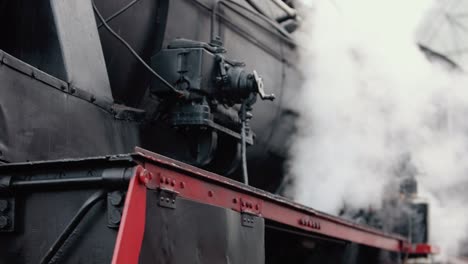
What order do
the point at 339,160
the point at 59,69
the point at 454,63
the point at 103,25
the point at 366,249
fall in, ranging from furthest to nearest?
the point at 454,63, the point at 339,160, the point at 366,249, the point at 103,25, the point at 59,69

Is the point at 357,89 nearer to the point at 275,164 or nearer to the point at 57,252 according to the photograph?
the point at 275,164

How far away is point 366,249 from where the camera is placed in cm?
448

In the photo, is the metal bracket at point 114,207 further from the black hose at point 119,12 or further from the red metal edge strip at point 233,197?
the black hose at point 119,12

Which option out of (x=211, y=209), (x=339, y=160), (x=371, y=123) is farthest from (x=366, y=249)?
(x=211, y=209)

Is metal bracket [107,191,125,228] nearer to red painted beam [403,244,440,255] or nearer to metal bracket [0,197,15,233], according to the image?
metal bracket [0,197,15,233]

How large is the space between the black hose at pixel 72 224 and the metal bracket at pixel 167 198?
0.60 feet

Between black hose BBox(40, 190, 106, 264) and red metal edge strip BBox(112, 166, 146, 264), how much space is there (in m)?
0.11

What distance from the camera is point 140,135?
3135mm

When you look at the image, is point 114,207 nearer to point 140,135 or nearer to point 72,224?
point 72,224

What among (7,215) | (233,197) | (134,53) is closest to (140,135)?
(134,53)

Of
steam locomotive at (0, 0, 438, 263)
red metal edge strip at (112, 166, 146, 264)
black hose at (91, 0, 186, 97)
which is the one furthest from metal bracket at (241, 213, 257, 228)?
black hose at (91, 0, 186, 97)

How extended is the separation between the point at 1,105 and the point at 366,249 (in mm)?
2884

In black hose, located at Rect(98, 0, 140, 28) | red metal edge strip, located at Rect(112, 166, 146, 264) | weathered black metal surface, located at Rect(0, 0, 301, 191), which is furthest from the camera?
black hose, located at Rect(98, 0, 140, 28)

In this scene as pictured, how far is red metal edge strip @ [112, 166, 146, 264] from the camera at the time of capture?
1.88 metres
